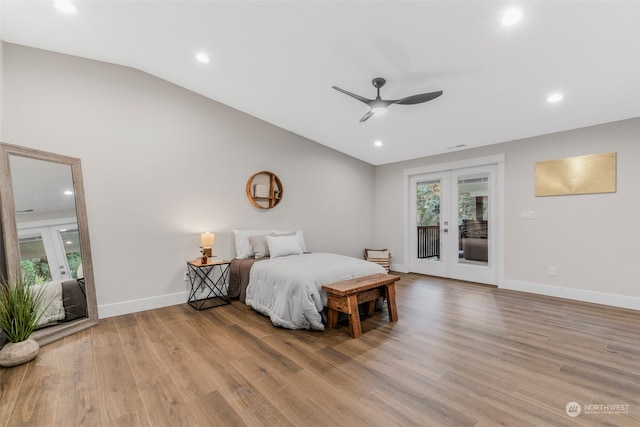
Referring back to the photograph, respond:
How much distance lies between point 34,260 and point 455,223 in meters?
5.93

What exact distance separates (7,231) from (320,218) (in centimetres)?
417

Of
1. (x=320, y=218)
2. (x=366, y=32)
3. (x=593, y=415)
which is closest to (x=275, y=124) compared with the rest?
(x=320, y=218)

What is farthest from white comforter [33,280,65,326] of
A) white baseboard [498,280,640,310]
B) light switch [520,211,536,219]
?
light switch [520,211,536,219]

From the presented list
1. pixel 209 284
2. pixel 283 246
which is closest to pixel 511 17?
pixel 283 246

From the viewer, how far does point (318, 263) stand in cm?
352

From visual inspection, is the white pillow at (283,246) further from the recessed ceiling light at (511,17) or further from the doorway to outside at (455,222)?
the recessed ceiling light at (511,17)

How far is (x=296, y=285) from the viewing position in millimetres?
2916

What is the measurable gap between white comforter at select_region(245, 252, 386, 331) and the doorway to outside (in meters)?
2.47

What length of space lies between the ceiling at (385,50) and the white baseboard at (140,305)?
9.71 ft

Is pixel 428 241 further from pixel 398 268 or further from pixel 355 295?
pixel 355 295

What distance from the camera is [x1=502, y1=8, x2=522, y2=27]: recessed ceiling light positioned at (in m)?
2.05

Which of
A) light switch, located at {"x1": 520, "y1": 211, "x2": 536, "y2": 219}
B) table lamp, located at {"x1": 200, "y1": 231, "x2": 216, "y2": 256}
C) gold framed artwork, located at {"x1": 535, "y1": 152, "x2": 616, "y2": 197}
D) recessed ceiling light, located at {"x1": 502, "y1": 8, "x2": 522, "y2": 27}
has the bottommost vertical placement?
table lamp, located at {"x1": 200, "y1": 231, "x2": 216, "y2": 256}

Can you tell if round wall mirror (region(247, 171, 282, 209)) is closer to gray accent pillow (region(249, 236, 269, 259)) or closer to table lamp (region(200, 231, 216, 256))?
gray accent pillow (region(249, 236, 269, 259))

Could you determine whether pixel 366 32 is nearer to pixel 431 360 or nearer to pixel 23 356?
pixel 431 360
